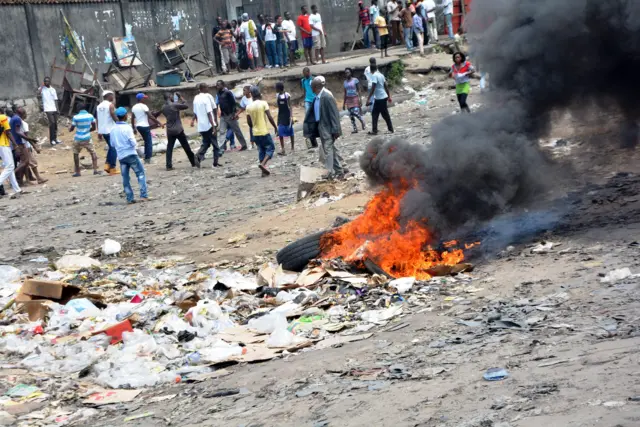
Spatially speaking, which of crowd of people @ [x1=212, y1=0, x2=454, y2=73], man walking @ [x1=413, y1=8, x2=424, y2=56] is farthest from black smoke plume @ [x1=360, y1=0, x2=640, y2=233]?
crowd of people @ [x1=212, y1=0, x2=454, y2=73]

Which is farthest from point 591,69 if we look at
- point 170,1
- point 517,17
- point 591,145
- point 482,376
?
point 170,1

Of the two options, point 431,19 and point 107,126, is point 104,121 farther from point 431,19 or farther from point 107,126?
point 431,19

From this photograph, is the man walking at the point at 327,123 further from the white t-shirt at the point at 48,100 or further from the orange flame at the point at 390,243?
the white t-shirt at the point at 48,100

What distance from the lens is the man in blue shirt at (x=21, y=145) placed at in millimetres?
17359

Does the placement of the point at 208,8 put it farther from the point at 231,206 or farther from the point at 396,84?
the point at 231,206

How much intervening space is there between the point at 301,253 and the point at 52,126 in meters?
15.9

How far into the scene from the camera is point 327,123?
12711 millimetres

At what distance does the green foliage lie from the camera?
23.9 m

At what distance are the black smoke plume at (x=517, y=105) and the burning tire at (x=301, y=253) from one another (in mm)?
1023

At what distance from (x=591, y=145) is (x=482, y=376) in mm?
6355

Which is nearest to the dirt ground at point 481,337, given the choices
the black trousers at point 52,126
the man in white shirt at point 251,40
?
the black trousers at point 52,126

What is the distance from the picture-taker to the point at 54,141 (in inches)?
885

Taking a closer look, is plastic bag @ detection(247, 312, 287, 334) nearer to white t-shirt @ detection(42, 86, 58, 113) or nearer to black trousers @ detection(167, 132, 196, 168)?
black trousers @ detection(167, 132, 196, 168)

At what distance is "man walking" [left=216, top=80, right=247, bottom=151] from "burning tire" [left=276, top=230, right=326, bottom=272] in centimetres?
1012
